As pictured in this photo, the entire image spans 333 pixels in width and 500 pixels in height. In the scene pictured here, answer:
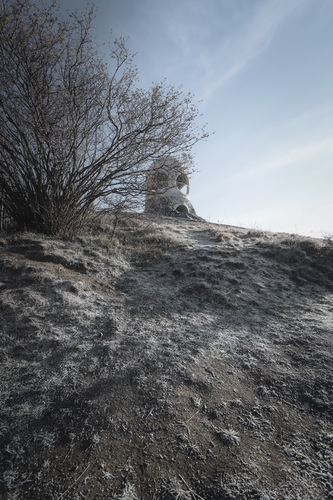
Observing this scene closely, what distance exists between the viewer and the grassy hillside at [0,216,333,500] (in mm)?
1697

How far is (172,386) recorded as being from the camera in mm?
2525

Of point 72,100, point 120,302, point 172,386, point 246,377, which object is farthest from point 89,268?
point 72,100

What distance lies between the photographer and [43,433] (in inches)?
74.8

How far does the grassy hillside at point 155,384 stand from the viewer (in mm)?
1697

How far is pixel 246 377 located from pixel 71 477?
2.00 meters

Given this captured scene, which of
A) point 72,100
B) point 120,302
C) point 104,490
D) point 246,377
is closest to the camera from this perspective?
point 104,490

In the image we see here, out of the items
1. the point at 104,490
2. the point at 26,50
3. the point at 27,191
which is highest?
the point at 26,50

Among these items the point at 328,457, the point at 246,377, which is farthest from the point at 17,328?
the point at 328,457

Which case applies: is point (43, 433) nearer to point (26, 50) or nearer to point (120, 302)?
point (120, 302)

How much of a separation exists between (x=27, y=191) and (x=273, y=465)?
22.3ft

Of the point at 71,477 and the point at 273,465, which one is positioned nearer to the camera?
the point at 71,477

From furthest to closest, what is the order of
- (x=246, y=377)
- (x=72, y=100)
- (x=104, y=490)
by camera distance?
(x=72, y=100) → (x=246, y=377) → (x=104, y=490)

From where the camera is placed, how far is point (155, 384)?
99.4 inches

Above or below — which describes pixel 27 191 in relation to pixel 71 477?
above
